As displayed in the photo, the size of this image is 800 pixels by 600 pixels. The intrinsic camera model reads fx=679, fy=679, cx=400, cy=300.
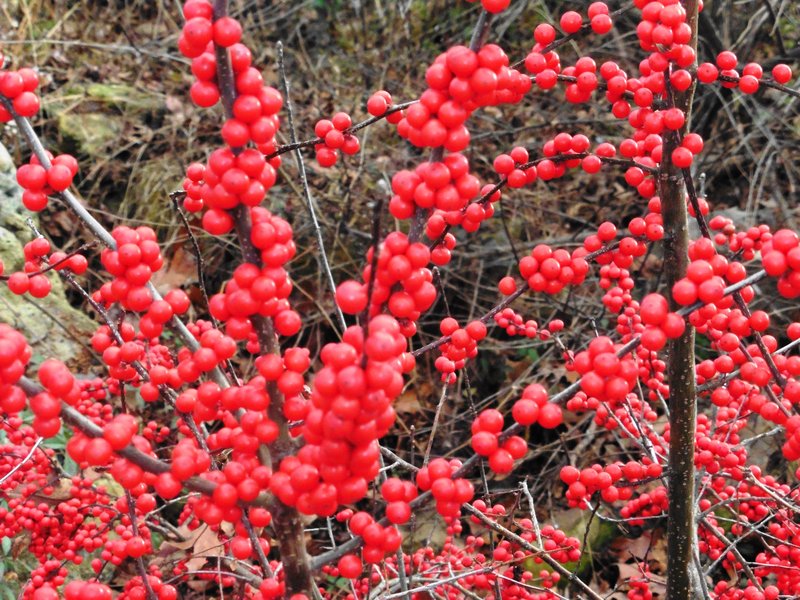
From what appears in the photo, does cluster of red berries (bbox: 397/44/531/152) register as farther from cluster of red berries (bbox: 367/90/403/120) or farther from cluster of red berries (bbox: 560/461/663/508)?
cluster of red berries (bbox: 560/461/663/508)

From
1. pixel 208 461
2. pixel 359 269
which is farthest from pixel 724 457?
pixel 359 269

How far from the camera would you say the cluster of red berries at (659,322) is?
113 cm

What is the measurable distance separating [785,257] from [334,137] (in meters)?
0.88

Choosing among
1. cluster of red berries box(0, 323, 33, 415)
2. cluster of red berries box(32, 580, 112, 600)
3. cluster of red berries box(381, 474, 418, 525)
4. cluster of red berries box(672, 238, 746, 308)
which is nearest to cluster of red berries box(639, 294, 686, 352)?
cluster of red berries box(672, 238, 746, 308)

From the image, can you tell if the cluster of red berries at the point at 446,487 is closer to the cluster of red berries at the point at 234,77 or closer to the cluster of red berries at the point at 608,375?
the cluster of red berries at the point at 608,375

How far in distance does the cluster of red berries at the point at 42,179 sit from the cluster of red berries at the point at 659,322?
1.02 metres

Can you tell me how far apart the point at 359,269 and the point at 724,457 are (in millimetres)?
2732

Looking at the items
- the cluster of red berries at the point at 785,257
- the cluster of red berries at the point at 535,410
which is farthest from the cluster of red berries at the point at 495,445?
the cluster of red berries at the point at 785,257

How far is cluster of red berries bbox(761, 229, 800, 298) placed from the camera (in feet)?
3.63

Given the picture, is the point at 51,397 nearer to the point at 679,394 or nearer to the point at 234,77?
the point at 234,77

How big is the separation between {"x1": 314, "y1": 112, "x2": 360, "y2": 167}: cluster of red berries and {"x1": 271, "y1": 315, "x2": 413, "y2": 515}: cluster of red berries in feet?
1.83

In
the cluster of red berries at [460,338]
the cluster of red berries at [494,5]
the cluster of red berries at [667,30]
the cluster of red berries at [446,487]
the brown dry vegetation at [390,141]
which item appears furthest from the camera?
the brown dry vegetation at [390,141]

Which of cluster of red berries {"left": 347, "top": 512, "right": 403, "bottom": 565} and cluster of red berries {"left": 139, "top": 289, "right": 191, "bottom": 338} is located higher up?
cluster of red berries {"left": 139, "top": 289, "right": 191, "bottom": 338}

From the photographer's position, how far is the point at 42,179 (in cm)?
121
